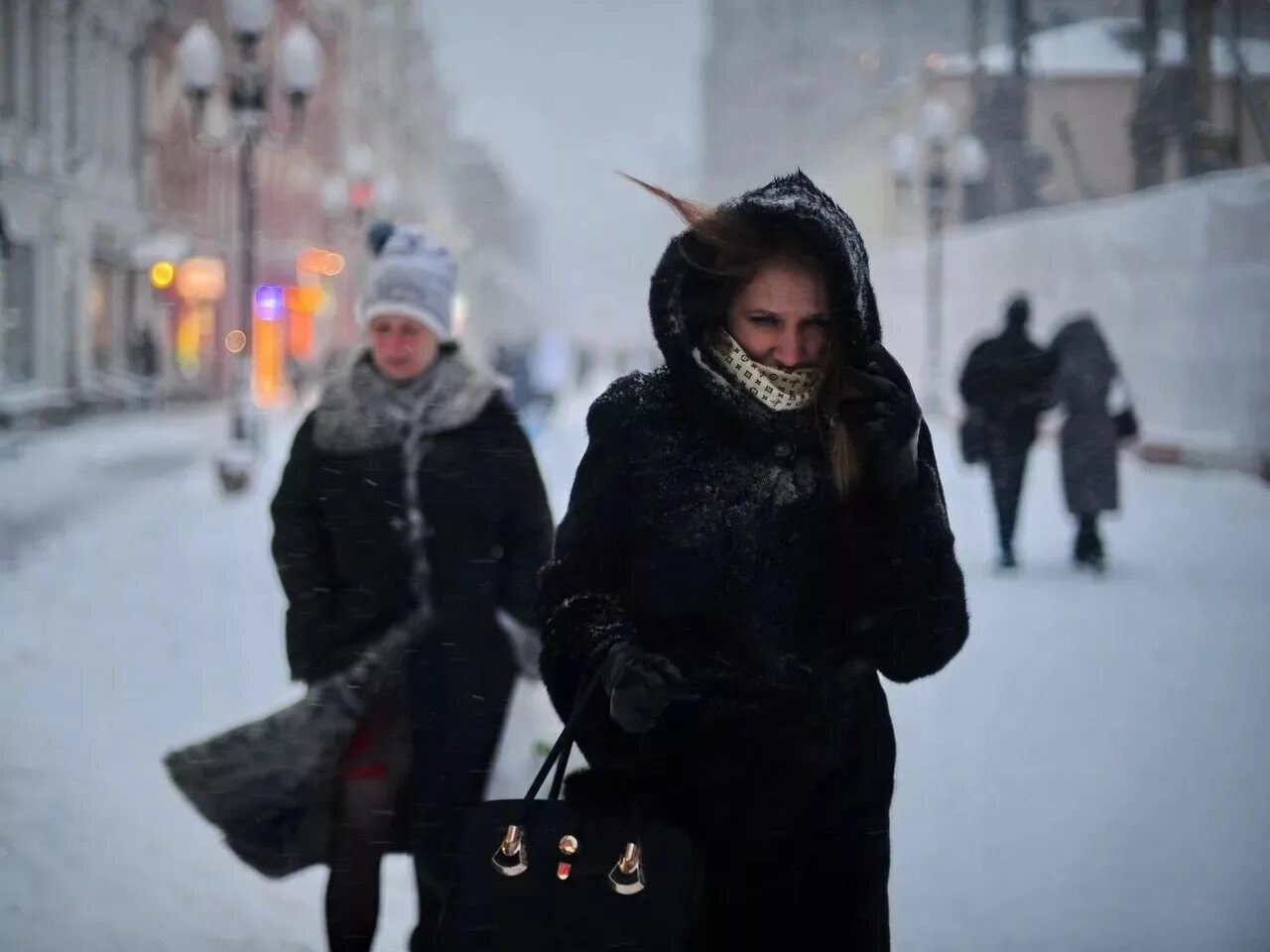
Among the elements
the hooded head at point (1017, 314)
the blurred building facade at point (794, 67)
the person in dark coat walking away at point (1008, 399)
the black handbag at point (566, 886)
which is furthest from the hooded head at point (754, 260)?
the blurred building facade at point (794, 67)

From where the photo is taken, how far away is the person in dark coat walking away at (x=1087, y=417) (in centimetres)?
1071

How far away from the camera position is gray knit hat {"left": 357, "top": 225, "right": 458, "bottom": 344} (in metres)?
3.80

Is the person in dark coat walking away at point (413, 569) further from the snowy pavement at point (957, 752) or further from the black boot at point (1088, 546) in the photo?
the black boot at point (1088, 546)

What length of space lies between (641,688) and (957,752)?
171 inches

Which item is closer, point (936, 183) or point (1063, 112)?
point (936, 183)

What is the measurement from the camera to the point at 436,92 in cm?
9606

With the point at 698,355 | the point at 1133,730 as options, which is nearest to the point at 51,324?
the point at 1133,730

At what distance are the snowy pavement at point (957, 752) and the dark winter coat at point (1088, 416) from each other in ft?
2.25

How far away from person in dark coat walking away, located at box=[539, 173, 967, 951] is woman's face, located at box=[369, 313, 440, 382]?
1604 mm

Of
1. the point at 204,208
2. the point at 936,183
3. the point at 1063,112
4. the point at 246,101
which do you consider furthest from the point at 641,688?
the point at 1063,112

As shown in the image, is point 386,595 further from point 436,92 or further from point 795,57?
point 795,57

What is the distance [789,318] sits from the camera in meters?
2.27

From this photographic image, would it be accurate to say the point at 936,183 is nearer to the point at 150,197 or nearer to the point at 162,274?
the point at 162,274

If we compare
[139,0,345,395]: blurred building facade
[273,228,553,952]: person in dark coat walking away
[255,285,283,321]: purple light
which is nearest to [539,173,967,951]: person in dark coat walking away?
[273,228,553,952]: person in dark coat walking away
